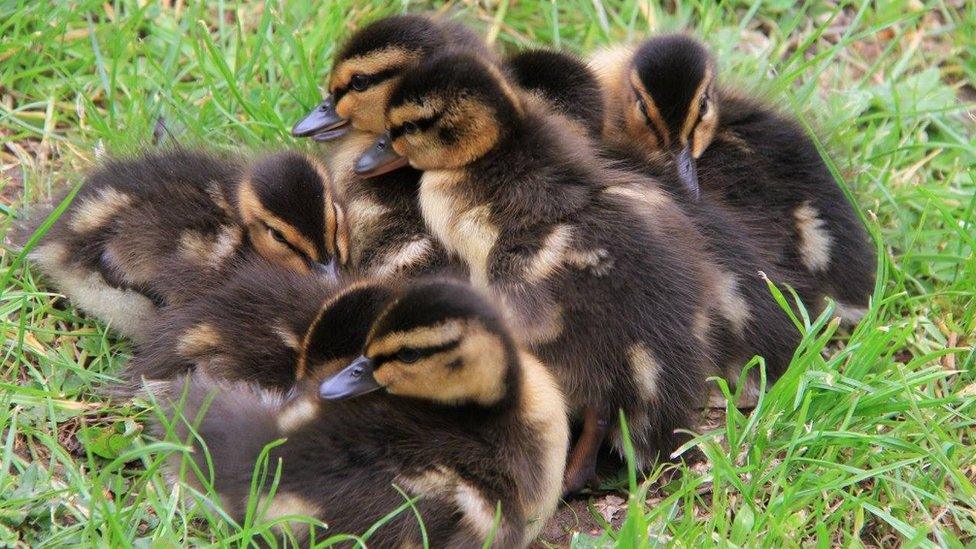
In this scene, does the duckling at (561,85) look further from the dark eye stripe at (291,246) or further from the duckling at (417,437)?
the duckling at (417,437)

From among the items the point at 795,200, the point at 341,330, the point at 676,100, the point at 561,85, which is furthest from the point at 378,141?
the point at 795,200

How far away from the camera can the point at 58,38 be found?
357 centimetres

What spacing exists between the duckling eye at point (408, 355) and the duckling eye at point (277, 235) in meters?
0.61

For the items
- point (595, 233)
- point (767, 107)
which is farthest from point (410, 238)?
point (767, 107)

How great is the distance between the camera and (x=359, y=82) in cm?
301

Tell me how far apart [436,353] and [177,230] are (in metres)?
0.91

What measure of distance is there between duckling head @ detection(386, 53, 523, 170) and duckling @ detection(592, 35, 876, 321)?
0.44 m

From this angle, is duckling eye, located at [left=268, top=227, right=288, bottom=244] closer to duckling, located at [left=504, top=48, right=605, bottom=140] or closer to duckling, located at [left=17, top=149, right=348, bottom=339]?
duckling, located at [left=17, top=149, right=348, bottom=339]

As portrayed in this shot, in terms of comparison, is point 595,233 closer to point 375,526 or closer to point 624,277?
point 624,277

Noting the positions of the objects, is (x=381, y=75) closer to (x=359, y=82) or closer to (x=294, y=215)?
(x=359, y=82)

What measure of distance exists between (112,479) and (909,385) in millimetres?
1671

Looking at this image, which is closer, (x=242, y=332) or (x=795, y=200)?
(x=242, y=332)

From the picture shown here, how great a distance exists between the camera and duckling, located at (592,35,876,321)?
2969 mm

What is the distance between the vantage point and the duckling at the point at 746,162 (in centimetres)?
297
